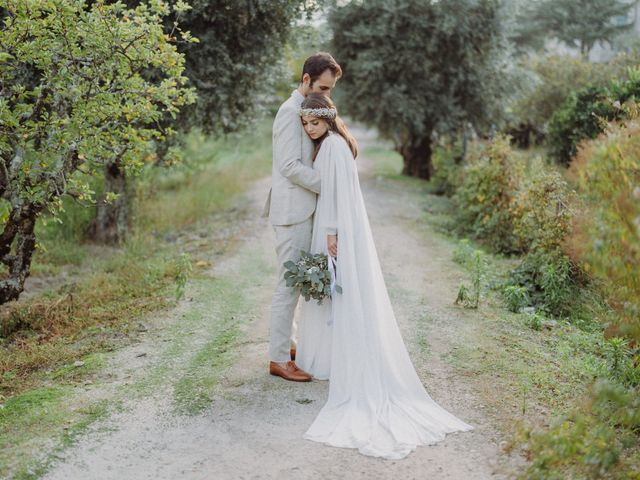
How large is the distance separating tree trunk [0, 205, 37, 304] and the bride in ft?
9.54

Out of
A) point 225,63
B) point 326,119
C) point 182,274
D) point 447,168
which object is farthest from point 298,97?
point 447,168

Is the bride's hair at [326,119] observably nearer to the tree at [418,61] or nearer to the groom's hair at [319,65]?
the groom's hair at [319,65]

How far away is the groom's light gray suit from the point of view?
4926 millimetres

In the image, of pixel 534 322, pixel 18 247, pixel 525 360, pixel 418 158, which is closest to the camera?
pixel 525 360

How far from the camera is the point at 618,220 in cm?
354

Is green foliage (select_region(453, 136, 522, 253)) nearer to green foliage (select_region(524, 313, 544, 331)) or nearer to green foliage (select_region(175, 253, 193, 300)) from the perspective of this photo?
green foliage (select_region(524, 313, 544, 331))

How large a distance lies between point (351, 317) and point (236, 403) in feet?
3.32

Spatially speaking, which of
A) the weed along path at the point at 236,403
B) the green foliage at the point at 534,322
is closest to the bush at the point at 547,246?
the green foliage at the point at 534,322

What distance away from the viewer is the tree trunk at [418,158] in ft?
60.9

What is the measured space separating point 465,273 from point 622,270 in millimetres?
5368

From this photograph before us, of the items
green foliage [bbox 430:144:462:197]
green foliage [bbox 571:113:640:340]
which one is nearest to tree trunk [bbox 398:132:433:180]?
green foliage [bbox 430:144:462:197]

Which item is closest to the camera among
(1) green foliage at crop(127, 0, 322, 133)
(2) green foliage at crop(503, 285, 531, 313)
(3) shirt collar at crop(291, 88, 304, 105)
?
(3) shirt collar at crop(291, 88, 304, 105)

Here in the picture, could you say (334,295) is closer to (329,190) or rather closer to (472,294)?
(329,190)

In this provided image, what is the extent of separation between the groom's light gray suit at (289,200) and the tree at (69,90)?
4.48ft
